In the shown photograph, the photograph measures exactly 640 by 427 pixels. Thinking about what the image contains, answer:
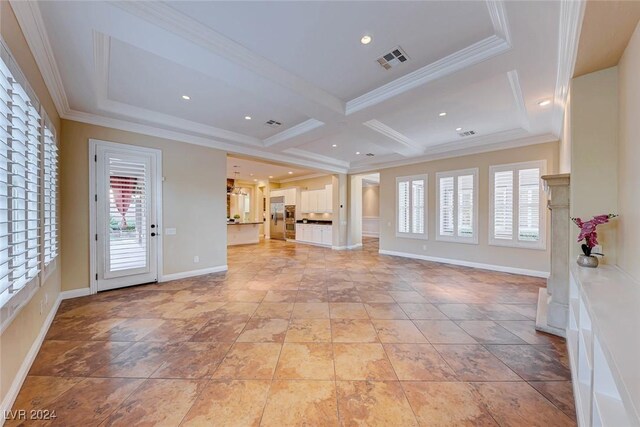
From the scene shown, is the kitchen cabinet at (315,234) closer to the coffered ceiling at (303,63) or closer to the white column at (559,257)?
the coffered ceiling at (303,63)

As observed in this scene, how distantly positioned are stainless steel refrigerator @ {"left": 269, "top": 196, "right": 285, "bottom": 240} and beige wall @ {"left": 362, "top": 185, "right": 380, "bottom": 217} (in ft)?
14.4

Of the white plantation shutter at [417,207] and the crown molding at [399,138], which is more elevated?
the crown molding at [399,138]

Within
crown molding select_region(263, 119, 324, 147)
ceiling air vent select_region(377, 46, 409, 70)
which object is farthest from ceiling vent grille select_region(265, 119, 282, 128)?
ceiling air vent select_region(377, 46, 409, 70)

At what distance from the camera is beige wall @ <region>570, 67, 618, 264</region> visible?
2.19m

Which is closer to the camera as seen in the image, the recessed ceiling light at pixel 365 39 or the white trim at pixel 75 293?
the recessed ceiling light at pixel 365 39

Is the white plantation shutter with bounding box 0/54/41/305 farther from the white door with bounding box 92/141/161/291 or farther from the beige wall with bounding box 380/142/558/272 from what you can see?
the beige wall with bounding box 380/142/558/272

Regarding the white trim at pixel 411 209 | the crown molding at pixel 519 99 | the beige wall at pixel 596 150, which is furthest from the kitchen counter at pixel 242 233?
the beige wall at pixel 596 150

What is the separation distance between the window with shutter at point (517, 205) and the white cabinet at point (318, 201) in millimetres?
5262

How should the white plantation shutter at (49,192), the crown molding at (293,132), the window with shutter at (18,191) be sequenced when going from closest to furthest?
1. the window with shutter at (18,191)
2. the white plantation shutter at (49,192)
3. the crown molding at (293,132)

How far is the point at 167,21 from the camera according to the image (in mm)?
2072

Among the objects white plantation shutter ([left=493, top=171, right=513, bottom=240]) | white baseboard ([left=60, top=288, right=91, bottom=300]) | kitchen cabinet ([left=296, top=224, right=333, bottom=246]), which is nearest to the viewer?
white baseboard ([left=60, top=288, right=91, bottom=300])

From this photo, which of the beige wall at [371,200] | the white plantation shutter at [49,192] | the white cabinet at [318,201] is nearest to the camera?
the white plantation shutter at [49,192]

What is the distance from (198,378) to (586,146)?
4053mm

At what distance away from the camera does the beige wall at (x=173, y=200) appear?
3719mm
